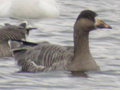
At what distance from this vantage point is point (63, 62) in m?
10.5

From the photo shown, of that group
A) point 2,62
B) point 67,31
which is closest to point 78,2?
point 67,31

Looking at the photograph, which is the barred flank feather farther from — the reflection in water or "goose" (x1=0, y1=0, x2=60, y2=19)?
"goose" (x1=0, y1=0, x2=60, y2=19)

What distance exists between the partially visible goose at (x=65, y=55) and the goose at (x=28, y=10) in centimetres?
504

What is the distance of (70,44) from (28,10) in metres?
3.08

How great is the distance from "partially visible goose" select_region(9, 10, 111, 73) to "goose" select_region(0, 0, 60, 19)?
5.04 m

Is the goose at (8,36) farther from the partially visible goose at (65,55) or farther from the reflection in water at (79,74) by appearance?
the reflection in water at (79,74)

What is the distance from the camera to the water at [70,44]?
9.80 meters

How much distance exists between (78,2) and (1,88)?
8.83 metres

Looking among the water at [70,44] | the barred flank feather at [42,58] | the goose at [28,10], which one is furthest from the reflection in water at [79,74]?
the goose at [28,10]

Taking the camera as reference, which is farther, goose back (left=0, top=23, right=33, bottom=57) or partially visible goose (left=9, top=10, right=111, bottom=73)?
goose back (left=0, top=23, right=33, bottom=57)

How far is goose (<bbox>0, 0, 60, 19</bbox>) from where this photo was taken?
15742 mm

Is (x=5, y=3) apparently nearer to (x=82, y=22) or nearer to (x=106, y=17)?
(x=106, y=17)

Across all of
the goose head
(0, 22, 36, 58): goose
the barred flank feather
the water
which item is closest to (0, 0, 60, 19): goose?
the water

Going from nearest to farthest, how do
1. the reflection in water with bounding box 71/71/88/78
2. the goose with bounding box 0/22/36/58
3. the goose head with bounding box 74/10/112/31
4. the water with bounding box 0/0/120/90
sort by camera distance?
1. the water with bounding box 0/0/120/90
2. the reflection in water with bounding box 71/71/88/78
3. the goose head with bounding box 74/10/112/31
4. the goose with bounding box 0/22/36/58
